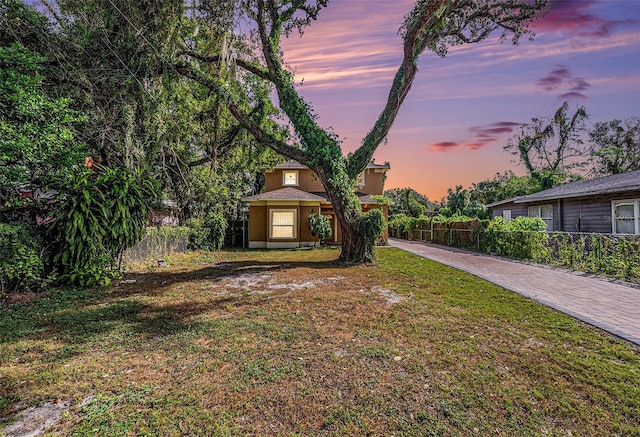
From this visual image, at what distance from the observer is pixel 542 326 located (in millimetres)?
4230

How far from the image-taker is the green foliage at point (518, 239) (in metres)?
10.0

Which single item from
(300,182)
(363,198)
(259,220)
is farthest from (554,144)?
(259,220)

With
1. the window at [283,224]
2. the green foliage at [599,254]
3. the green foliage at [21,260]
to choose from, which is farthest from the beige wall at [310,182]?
the green foliage at [21,260]

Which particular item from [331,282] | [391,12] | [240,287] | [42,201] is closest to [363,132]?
[391,12]

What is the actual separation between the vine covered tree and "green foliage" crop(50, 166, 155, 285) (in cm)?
432

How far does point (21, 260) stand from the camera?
568cm

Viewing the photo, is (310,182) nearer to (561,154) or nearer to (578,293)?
(578,293)

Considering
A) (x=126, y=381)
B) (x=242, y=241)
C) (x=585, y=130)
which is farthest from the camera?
(x=585, y=130)

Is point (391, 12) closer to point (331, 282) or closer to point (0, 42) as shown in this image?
point (331, 282)

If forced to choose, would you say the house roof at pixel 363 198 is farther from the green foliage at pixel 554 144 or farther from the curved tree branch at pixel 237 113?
the green foliage at pixel 554 144

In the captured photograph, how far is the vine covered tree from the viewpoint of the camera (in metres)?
9.58

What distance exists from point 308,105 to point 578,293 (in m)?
8.92

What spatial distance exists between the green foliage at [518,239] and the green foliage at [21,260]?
13.7m

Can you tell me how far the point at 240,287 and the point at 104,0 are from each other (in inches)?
307
